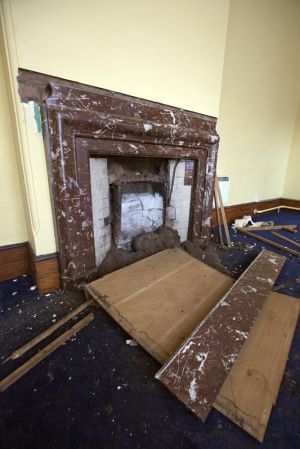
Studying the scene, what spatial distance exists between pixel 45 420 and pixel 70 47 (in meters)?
1.71

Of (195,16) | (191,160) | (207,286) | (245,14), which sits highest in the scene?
(245,14)

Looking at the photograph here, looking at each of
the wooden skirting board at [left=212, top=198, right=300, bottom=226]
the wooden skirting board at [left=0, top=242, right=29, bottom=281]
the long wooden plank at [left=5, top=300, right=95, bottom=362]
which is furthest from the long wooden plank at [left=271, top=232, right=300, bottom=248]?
the wooden skirting board at [left=0, top=242, right=29, bottom=281]

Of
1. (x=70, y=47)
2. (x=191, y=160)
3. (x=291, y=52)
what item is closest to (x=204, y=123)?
(x=191, y=160)

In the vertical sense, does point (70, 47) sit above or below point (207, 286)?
above

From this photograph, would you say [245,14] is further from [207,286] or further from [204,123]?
[207,286]

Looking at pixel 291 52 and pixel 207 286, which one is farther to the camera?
pixel 291 52

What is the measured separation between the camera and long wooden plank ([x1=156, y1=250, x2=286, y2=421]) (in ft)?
2.43

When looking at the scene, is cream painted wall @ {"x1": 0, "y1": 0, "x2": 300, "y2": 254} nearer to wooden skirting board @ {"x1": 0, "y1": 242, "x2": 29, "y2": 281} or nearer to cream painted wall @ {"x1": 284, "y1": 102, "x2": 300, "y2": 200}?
wooden skirting board @ {"x1": 0, "y1": 242, "x2": 29, "y2": 281}

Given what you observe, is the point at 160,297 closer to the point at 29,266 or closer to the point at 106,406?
the point at 106,406

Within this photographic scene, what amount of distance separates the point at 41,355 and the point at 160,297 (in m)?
0.66

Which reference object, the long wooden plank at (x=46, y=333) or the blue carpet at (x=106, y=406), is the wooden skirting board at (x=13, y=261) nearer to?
the blue carpet at (x=106, y=406)

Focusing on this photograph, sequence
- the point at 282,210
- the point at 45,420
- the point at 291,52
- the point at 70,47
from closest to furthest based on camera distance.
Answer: the point at 45,420 → the point at 70,47 → the point at 291,52 → the point at 282,210

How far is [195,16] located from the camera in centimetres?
151

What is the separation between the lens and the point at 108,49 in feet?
3.90
